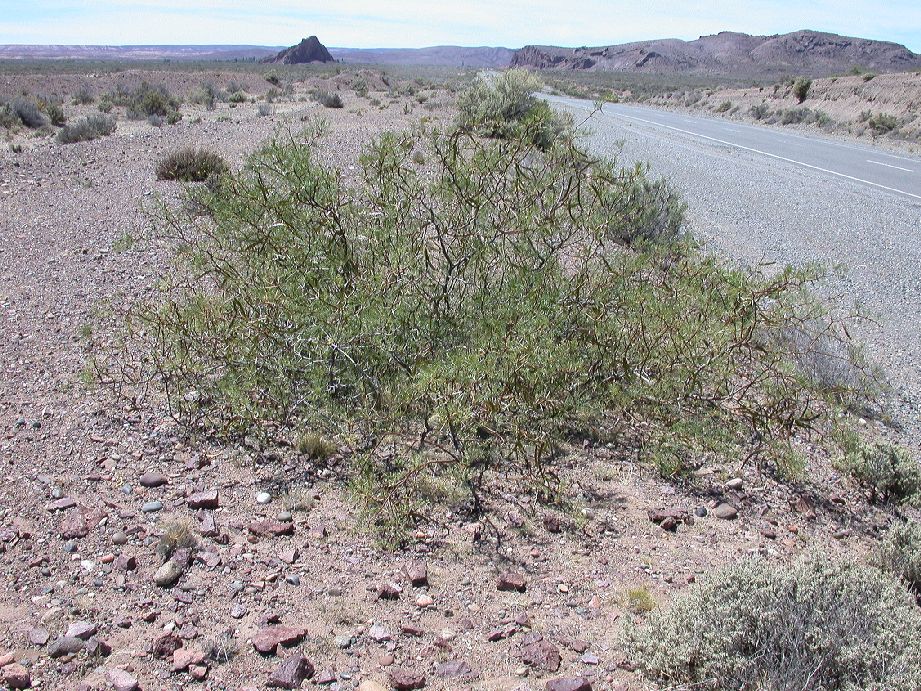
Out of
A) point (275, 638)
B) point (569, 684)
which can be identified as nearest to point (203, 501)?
point (275, 638)

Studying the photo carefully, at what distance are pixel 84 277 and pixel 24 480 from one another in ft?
12.1

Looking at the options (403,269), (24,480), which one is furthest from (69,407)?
(403,269)

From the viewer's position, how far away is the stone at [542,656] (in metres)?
3.00

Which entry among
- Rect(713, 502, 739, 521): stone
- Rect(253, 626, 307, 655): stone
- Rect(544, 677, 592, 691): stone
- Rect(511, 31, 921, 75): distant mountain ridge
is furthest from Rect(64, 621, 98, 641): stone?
Rect(511, 31, 921, 75): distant mountain ridge

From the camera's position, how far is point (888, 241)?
33.4 feet

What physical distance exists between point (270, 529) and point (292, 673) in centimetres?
107

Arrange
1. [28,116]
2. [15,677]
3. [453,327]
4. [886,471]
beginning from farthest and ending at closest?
[28,116]
[453,327]
[886,471]
[15,677]

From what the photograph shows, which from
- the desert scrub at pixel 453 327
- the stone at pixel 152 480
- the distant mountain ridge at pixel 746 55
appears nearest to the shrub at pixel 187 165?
the desert scrub at pixel 453 327

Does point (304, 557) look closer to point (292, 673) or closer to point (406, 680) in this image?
point (292, 673)

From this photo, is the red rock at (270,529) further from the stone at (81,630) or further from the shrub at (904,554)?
the shrub at (904,554)

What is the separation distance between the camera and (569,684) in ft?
9.37

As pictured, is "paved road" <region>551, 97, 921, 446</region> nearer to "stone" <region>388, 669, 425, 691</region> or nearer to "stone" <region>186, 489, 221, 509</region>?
"stone" <region>186, 489, 221, 509</region>

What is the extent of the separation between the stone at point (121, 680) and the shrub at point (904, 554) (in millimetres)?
3192

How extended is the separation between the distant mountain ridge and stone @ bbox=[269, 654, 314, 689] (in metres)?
128
